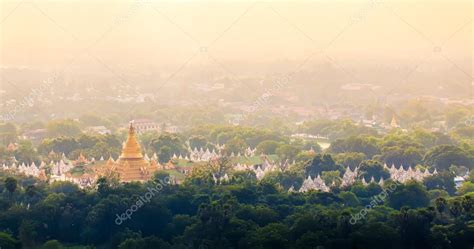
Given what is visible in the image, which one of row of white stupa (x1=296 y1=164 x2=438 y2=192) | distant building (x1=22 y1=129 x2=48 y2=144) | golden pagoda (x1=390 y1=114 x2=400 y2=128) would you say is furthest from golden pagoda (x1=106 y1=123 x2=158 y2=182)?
golden pagoda (x1=390 y1=114 x2=400 y2=128)

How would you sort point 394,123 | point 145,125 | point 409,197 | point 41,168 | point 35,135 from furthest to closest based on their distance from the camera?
point 145,125
point 394,123
point 35,135
point 41,168
point 409,197

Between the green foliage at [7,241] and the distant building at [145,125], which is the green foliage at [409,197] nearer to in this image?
the green foliage at [7,241]

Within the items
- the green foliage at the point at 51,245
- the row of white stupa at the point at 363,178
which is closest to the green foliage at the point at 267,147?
the row of white stupa at the point at 363,178

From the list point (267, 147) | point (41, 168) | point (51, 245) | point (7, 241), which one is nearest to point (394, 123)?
point (267, 147)

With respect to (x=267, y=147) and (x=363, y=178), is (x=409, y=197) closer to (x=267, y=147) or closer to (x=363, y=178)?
(x=363, y=178)

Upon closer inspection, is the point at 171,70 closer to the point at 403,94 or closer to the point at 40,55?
the point at 40,55

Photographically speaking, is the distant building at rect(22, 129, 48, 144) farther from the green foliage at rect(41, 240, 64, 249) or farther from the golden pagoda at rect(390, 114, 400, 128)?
the green foliage at rect(41, 240, 64, 249)

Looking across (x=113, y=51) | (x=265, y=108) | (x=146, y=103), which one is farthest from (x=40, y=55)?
(x=265, y=108)

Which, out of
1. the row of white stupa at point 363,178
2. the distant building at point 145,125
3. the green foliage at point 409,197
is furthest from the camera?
the distant building at point 145,125

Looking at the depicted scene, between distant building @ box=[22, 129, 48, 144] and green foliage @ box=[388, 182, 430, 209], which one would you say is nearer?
green foliage @ box=[388, 182, 430, 209]
